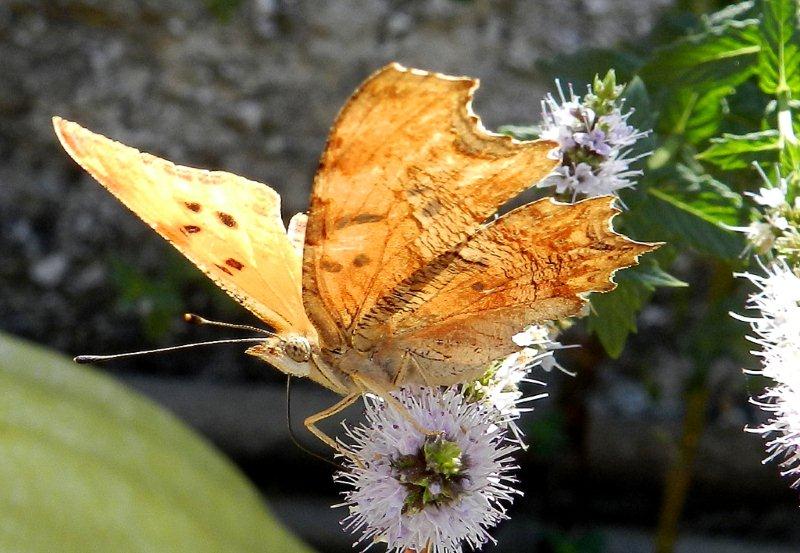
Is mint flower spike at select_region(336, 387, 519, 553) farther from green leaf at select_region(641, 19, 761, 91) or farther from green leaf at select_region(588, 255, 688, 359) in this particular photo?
green leaf at select_region(641, 19, 761, 91)

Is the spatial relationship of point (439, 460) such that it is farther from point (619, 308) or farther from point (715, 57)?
point (715, 57)

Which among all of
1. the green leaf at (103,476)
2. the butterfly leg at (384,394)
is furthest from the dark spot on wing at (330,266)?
the green leaf at (103,476)

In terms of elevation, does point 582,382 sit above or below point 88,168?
above

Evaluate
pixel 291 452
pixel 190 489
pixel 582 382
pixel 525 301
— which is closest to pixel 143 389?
pixel 291 452

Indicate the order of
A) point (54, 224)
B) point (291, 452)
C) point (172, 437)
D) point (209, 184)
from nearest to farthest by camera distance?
point (209, 184)
point (172, 437)
point (291, 452)
point (54, 224)

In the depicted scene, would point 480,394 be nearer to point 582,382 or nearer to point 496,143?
point 496,143

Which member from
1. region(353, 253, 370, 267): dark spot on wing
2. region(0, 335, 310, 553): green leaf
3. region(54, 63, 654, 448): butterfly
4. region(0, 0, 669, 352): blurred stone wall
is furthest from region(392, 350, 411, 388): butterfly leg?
region(0, 0, 669, 352): blurred stone wall

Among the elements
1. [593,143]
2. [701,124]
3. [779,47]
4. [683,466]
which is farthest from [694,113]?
[683,466]
